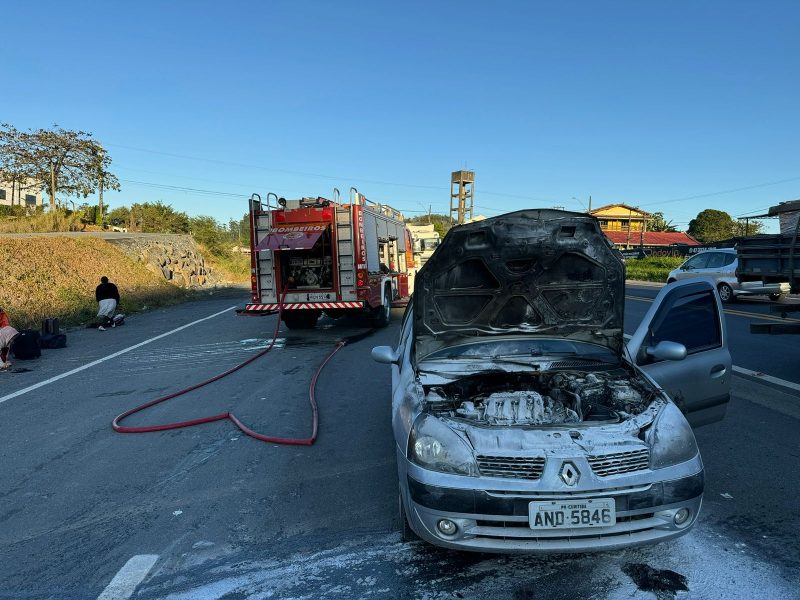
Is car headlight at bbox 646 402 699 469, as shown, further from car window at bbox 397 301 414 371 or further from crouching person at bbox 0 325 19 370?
crouching person at bbox 0 325 19 370

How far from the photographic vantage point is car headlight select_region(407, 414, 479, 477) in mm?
3037

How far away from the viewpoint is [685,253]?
2012 inches

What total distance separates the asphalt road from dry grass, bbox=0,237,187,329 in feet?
30.5

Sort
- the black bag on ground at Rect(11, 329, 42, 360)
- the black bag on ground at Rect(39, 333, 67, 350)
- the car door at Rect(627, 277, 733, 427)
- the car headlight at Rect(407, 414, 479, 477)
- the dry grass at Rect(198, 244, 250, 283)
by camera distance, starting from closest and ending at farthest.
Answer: the car headlight at Rect(407, 414, 479, 477) < the car door at Rect(627, 277, 733, 427) < the black bag on ground at Rect(11, 329, 42, 360) < the black bag on ground at Rect(39, 333, 67, 350) < the dry grass at Rect(198, 244, 250, 283)

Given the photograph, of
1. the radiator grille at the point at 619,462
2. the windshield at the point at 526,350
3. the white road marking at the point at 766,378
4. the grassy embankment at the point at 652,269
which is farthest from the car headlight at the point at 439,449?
the grassy embankment at the point at 652,269

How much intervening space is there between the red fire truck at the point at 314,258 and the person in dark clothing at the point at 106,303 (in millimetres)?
4229

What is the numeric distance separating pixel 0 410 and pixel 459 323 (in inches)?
228

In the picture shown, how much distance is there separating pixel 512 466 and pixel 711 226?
92727 millimetres

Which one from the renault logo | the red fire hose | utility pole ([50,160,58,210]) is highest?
utility pole ([50,160,58,210])

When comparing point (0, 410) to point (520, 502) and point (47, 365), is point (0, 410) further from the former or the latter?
point (520, 502)

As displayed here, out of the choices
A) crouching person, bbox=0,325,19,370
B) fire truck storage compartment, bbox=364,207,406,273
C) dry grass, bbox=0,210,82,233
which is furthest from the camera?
dry grass, bbox=0,210,82,233

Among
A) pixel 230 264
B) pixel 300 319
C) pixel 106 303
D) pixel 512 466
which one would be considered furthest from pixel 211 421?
pixel 230 264

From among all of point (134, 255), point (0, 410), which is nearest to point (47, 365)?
point (0, 410)

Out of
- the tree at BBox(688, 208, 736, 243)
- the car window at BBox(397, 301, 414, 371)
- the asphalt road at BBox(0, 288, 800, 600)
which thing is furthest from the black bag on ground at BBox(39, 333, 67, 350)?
the tree at BBox(688, 208, 736, 243)
